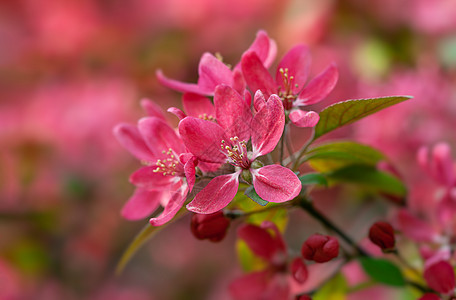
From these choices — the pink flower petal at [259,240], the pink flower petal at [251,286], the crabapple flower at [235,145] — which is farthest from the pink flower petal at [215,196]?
the pink flower petal at [251,286]

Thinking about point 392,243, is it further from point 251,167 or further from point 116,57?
point 116,57

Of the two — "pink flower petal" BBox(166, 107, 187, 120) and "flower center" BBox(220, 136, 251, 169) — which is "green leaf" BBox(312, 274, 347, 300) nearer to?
"flower center" BBox(220, 136, 251, 169)

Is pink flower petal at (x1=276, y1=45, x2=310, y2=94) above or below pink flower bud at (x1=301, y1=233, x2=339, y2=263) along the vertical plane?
above

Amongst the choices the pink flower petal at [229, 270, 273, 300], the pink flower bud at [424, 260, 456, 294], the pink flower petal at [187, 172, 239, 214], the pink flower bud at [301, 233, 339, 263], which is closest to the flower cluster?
the pink flower petal at [187, 172, 239, 214]

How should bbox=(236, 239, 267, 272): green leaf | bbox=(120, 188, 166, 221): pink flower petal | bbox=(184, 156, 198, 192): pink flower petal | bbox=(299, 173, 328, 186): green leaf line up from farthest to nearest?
1. bbox=(236, 239, 267, 272): green leaf
2. bbox=(120, 188, 166, 221): pink flower petal
3. bbox=(299, 173, 328, 186): green leaf
4. bbox=(184, 156, 198, 192): pink flower petal

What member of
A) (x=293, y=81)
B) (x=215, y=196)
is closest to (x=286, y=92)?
(x=293, y=81)

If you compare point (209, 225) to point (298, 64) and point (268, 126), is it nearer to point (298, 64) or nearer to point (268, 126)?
point (268, 126)
